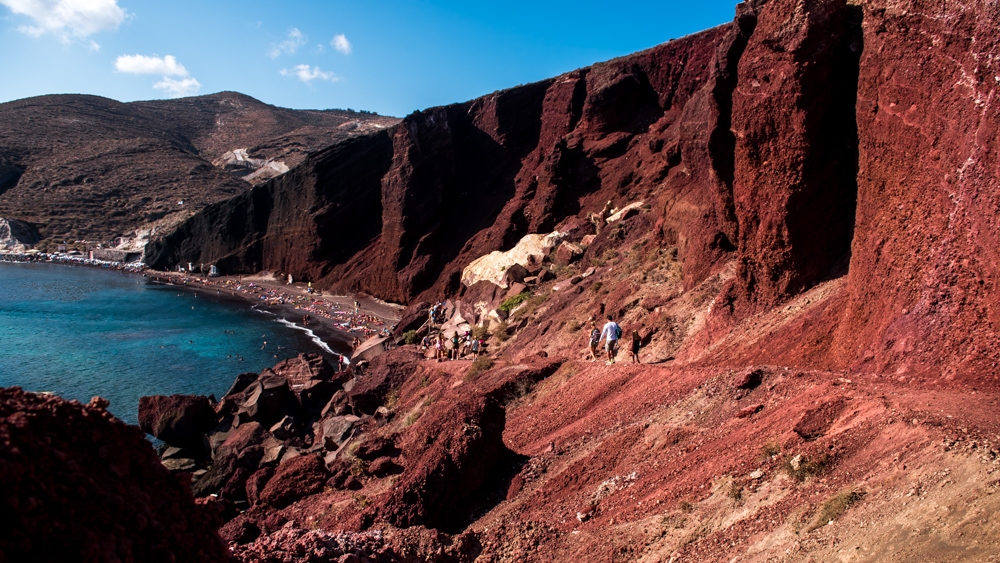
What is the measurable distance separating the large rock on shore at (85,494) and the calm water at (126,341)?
827 inches

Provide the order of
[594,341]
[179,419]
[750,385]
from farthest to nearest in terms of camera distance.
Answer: [179,419] < [594,341] < [750,385]

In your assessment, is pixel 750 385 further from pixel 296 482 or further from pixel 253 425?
pixel 253 425

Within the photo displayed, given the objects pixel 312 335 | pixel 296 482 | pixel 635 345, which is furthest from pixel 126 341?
pixel 635 345

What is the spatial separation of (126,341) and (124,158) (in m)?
73.4

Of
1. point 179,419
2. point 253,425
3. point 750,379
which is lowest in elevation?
point 179,419

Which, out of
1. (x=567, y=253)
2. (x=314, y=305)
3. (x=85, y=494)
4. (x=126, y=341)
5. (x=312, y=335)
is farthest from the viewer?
(x=314, y=305)

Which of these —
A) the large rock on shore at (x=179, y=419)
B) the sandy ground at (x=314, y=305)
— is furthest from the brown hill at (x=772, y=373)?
the sandy ground at (x=314, y=305)

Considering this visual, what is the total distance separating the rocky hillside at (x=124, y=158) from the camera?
7606 cm

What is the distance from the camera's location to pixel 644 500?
5.82 m

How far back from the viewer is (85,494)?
109 inches

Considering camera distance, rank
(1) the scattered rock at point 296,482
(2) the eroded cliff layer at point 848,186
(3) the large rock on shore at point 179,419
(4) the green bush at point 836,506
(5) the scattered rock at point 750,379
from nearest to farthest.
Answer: (4) the green bush at point 836,506
(2) the eroded cliff layer at point 848,186
(5) the scattered rock at point 750,379
(1) the scattered rock at point 296,482
(3) the large rock on shore at point 179,419

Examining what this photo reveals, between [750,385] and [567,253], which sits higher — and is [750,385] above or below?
below

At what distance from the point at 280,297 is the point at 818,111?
44.9 meters

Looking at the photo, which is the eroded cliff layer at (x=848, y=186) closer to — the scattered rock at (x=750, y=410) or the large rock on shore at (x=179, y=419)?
the scattered rock at (x=750, y=410)
